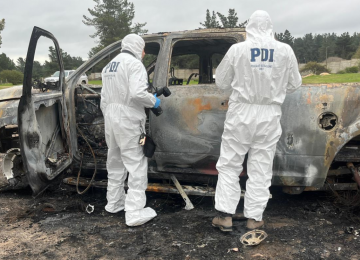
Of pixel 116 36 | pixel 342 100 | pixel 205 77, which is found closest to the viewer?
pixel 342 100

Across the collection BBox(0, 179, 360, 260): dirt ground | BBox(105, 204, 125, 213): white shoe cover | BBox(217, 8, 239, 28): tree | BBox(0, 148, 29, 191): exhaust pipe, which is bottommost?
BBox(0, 179, 360, 260): dirt ground

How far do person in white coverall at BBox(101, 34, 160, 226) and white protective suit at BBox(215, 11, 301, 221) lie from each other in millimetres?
776

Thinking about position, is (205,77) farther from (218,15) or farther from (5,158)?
(218,15)

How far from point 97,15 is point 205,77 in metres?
36.9

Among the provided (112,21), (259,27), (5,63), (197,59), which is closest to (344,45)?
(112,21)

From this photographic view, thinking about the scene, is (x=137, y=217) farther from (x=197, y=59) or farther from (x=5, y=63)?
(x=5, y=63)

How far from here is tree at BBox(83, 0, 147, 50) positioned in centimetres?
3666

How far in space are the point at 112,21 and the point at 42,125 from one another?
118ft

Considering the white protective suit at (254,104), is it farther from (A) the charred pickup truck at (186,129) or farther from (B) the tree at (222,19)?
(B) the tree at (222,19)

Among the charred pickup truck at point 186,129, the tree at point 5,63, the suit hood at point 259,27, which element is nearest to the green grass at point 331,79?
the charred pickup truck at point 186,129

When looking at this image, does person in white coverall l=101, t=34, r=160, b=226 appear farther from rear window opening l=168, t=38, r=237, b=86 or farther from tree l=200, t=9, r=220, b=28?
tree l=200, t=9, r=220, b=28

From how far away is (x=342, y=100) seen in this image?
2887 mm

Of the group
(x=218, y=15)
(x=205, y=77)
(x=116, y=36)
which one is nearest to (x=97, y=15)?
(x=116, y=36)

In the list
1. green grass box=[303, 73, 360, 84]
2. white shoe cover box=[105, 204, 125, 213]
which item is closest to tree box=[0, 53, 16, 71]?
green grass box=[303, 73, 360, 84]
